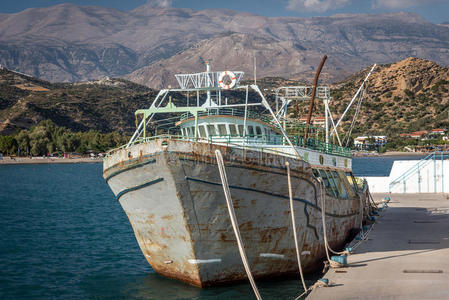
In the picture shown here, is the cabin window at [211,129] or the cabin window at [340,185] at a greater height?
the cabin window at [211,129]

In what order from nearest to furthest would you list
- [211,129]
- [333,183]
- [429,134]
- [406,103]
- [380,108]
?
1. [211,129]
2. [333,183]
3. [429,134]
4. [406,103]
5. [380,108]

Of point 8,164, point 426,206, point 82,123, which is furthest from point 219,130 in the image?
point 82,123

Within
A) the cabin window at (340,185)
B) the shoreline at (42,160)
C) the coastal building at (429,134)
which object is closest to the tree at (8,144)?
the shoreline at (42,160)

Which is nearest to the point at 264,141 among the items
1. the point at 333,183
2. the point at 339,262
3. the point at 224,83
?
the point at 224,83

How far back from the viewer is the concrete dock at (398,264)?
13.5m

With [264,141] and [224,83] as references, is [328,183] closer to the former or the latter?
[264,141]

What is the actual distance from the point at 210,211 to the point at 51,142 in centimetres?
13951

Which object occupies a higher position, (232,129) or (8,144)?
(232,129)

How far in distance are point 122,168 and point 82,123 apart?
175383 mm

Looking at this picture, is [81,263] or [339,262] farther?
[81,263]

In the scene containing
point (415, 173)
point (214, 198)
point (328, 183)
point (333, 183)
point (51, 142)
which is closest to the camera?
point (214, 198)

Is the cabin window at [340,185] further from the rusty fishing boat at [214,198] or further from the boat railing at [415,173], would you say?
the boat railing at [415,173]

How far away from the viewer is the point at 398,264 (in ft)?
53.9

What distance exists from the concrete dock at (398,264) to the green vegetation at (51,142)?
125 meters
